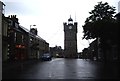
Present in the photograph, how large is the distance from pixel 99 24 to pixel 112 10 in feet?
47.9

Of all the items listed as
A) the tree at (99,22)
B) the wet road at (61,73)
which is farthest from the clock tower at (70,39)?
the wet road at (61,73)

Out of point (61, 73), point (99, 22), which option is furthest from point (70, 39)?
point (61, 73)

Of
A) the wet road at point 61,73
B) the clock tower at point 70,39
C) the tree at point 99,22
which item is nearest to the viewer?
the wet road at point 61,73

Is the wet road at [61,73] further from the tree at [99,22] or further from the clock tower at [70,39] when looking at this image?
A: the clock tower at [70,39]

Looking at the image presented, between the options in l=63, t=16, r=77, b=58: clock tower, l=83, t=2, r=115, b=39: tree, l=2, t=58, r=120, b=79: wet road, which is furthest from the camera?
l=63, t=16, r=77, b=58: clock tower

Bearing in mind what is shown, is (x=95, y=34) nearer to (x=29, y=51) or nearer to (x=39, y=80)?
(x=29, y=51)

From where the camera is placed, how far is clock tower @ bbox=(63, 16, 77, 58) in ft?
→ 574

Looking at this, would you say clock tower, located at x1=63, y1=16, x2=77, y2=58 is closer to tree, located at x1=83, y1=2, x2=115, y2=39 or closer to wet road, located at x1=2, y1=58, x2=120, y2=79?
tree, located at x1=83, y1=2, x2=115, y2=39

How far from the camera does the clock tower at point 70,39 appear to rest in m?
175

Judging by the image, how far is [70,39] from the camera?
600 feet

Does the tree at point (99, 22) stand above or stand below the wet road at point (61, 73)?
above

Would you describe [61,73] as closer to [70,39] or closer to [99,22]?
[99,22]

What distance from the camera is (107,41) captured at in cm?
5884

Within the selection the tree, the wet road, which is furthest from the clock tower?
the wet road
